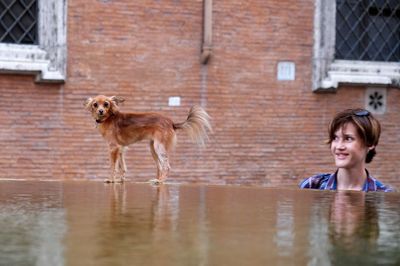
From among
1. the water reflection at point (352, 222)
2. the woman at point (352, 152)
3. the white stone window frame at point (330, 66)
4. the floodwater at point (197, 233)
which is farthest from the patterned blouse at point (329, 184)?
the white stone window frame at point (330, 66)

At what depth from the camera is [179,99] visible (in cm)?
1032

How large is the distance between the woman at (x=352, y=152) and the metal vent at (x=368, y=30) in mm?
7940

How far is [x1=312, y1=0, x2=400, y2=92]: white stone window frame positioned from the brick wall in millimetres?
122

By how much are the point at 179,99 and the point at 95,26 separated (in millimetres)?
1395

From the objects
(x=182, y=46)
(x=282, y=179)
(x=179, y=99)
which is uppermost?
(x=182, y=46)

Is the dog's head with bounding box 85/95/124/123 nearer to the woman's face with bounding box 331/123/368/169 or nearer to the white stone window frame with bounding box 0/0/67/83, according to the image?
the woman's face with bounding box 331/123/368/169

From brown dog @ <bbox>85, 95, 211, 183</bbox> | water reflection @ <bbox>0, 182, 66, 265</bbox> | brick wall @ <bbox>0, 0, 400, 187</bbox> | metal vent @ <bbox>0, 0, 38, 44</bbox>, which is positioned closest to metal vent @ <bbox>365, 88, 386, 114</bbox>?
brick wall @ <bbox>0, 0, 400, 187</bbox>

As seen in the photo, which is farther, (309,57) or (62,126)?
(309,57)

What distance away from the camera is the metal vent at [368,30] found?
11.2m

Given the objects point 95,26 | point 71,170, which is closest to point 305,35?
point 95,26

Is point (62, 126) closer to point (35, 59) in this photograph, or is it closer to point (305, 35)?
point (35, 59)

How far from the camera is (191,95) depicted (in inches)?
408

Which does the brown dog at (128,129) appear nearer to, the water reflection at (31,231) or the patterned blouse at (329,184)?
the patterned blouse at (329,184)

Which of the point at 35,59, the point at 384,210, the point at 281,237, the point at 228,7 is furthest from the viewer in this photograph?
the point at 228,7
